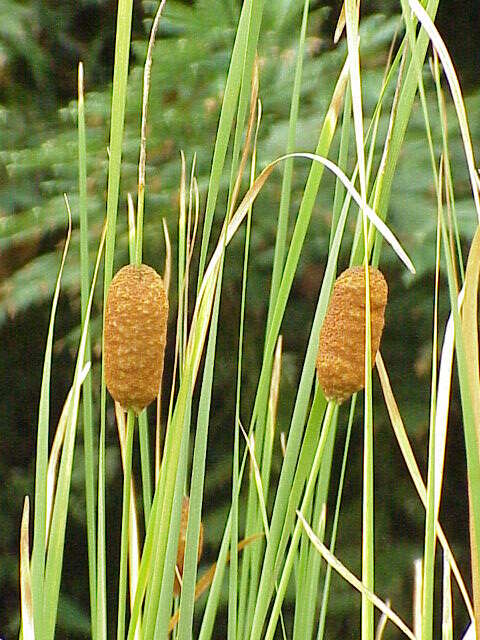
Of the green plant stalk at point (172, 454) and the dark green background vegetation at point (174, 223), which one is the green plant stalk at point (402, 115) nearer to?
the green plant stalk at point (172, 454)

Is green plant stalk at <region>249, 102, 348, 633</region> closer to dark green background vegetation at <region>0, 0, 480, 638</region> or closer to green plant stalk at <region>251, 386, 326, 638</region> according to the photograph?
green plant stalk at <region>251, 386, 326, 638</region>

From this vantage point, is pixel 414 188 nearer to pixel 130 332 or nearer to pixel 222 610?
pixel 222 610

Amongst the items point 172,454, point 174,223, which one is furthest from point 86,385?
point 174,223

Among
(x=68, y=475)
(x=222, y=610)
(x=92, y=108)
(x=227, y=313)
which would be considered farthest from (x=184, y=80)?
(x=68, y=475)

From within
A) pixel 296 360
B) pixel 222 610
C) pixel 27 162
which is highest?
pixel 27 162

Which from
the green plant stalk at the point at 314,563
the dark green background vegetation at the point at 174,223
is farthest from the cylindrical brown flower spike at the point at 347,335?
the dark green background vegetation at the point at 174,223

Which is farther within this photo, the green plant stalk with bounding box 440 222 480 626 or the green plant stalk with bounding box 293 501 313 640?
the green plant stalk with bounding box 293 501 313 640

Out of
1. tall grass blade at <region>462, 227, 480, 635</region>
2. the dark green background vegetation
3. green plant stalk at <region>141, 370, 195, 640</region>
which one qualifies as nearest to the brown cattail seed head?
green plant stalk at <region>141, 370, 195, 640</region>
